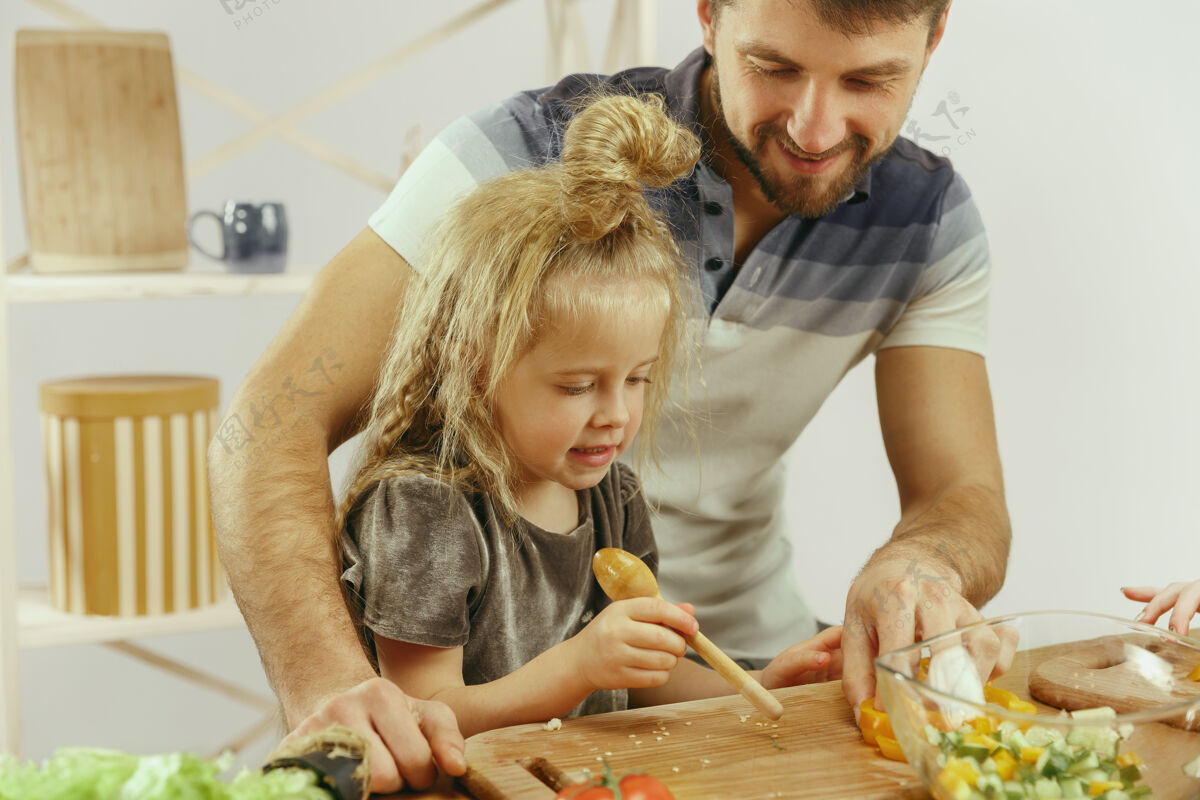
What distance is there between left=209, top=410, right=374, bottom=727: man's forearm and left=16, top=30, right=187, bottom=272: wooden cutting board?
0.73 m

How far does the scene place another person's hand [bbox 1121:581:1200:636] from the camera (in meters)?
1.02

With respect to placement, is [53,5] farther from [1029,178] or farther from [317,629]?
[1029,178]

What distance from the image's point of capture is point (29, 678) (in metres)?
2.39

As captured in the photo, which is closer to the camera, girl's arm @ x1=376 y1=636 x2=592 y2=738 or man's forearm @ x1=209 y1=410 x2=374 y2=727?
girl's arm @ x1=376 y1=636 x2=592 y2=738

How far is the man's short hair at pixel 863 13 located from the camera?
1162 millimetres

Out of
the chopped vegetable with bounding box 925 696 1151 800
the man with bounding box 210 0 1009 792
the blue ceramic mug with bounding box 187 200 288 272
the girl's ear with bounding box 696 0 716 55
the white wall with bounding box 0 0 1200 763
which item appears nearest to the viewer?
A: the chopped vegetable with bounding box 925 696 1151 800

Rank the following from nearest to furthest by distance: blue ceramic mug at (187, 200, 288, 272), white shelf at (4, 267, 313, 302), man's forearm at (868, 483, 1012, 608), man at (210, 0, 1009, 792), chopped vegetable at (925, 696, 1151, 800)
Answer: chopped vegetable at (925, 696, 1151, 800) < man at (210, 0, 1009, 792) < man's forearm at (868, 483, 1012, 608) < white shelf at (4, 267, 313, 302) < blue ceramic mug at (187, 200, 288, 272)

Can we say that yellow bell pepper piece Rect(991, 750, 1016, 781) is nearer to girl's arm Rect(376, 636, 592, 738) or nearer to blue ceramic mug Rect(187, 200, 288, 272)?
girl's arm Rect(376, 636, 592, 738)

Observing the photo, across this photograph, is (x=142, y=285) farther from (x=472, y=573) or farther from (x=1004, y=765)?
(x=1004, y=765)

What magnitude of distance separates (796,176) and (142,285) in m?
0.97

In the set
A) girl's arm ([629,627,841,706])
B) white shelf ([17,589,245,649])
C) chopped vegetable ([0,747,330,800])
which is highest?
chopped vegetable ([0,747,330,800])

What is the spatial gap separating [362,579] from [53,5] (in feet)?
4.24

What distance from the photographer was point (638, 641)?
0.87 m

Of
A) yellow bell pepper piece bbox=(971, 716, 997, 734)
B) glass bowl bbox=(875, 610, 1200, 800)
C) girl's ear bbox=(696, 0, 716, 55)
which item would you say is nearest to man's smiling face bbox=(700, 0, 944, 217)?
girl's ear bbox=(696, 0, 716, 55)
